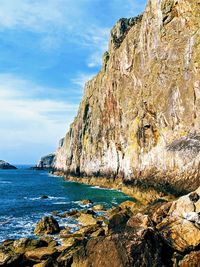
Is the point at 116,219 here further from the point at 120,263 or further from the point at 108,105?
the point at 108,105

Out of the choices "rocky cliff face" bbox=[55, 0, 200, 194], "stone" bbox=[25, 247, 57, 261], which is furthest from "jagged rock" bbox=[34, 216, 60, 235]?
"rocky cliff face" bbox=[55, 0, 200, 194]

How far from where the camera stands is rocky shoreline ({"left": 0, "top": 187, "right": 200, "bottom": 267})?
61.0 feet

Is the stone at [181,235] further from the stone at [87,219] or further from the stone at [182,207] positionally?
the stone at [87,219]

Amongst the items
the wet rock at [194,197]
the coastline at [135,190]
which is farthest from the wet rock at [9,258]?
the coastline at [135,190]

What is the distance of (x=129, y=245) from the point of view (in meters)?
18.7

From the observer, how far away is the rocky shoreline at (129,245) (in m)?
18.6

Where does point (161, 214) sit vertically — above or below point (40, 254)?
above

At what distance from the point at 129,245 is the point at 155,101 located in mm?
45368

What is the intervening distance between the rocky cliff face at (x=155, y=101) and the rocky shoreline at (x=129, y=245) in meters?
17.6

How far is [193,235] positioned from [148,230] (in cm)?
348

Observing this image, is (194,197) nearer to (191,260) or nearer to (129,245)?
(191,260)

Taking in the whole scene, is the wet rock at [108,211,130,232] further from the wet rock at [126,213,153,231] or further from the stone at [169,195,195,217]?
the wet rock at [126,213,153,231]

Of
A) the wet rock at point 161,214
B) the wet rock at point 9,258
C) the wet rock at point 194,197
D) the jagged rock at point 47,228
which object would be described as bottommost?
the wet rock at point 9,258

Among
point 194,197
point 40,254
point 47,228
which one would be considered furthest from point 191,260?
point 47,228
